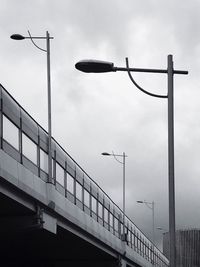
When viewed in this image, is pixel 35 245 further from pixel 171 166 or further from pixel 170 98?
pixel 171 166

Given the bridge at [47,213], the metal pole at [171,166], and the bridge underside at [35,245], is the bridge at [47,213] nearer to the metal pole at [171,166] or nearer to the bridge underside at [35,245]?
the bridge underside at [35,245]

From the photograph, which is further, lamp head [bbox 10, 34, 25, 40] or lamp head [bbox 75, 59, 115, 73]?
lamp head [bbox 10, 34, 25, 40]

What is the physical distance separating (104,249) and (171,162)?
43.6 meters

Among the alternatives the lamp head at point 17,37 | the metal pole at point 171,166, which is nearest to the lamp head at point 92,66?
the metal pole at point 171,166

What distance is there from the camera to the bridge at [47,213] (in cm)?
3107

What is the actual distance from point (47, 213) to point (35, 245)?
15.9 m

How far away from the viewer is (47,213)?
37.0 metres

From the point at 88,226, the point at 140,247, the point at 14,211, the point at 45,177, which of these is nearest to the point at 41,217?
the point at 14,211

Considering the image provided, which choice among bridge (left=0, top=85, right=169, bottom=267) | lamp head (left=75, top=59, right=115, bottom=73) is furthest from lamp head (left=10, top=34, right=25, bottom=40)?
lamp head (left=75, top=59, right=115, bottom=73)

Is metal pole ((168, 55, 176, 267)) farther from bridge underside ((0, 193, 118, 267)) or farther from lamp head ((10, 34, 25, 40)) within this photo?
lamp head ((10, 34, 25, 40))

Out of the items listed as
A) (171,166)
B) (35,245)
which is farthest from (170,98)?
(35,245)

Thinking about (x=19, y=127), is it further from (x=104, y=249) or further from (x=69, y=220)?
(x=104, y=249)

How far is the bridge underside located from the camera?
35594 mm

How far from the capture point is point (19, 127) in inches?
1312
